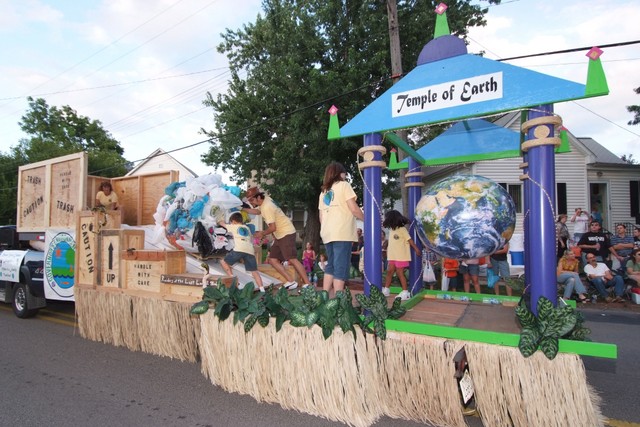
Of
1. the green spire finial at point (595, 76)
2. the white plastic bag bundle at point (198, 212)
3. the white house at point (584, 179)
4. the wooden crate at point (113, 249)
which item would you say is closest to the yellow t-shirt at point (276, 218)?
the white plastic bag bundle at point (198, 212)

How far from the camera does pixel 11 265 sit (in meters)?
7.49

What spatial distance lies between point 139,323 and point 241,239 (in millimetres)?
1724

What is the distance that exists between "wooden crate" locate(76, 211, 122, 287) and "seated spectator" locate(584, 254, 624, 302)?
933 cm

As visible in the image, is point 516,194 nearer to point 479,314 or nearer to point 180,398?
point 479,314

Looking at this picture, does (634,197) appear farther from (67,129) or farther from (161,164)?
(67,129)

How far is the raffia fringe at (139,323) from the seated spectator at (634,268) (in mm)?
8966

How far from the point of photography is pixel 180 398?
3.87 metres

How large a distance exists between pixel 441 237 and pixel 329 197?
1.37 m

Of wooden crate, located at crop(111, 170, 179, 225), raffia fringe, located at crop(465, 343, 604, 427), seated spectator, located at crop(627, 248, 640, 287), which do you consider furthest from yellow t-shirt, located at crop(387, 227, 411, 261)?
seated spectator, located at crop(627, 248, 640, 287)

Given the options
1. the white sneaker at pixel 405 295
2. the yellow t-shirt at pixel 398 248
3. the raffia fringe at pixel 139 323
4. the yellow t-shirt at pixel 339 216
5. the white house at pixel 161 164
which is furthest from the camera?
the white house at pixel 161 164

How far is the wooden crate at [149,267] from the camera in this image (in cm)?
520

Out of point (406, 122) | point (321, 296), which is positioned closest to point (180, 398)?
point (321, 296)

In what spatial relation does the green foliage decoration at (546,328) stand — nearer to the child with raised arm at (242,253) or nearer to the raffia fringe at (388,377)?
the raffia fringe at (388,377)

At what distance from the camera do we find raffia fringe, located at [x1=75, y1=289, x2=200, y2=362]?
4.93 meters
